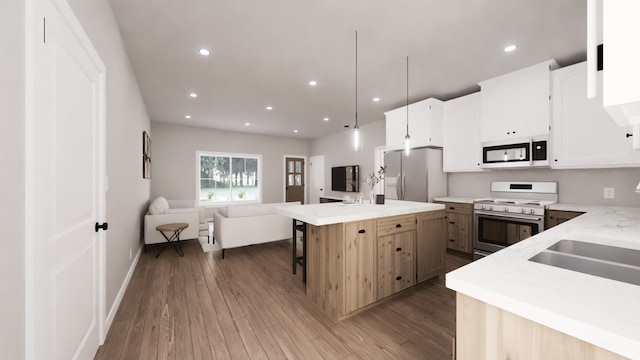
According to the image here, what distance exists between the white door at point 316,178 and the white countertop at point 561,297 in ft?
22.8

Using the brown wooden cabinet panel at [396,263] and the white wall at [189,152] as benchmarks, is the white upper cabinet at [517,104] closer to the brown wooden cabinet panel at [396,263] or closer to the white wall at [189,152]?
the brown wooden cabinet panel at [396,263]

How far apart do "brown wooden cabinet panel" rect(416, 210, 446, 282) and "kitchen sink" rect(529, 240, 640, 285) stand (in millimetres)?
1326

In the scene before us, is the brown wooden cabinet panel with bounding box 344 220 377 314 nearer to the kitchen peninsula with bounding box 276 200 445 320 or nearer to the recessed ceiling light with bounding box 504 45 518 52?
the kitchen peninsula with bounding box 276 200 445 320

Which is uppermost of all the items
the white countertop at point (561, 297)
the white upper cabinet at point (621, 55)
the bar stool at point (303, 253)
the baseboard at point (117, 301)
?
the white upper cabinet at point (621, 55)

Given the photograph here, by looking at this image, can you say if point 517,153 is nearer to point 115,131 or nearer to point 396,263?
point 396,263

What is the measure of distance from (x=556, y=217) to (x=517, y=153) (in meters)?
0.88

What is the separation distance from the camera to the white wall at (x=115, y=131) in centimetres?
179

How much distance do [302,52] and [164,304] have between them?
3.00m

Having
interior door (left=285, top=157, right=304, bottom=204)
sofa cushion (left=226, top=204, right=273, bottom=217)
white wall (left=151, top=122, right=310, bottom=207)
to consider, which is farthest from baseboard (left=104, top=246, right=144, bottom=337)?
interior door (left=285, top=157, right=304, bottom=204)

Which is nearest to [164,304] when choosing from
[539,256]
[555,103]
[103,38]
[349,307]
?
[349,307]

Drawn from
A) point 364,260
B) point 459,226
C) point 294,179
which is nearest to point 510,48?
point 459,226

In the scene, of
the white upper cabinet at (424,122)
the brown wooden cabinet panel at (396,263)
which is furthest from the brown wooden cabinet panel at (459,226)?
the brown wooden cabinet panel at (396,263)

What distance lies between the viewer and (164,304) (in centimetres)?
239

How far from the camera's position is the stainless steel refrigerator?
4070mm
